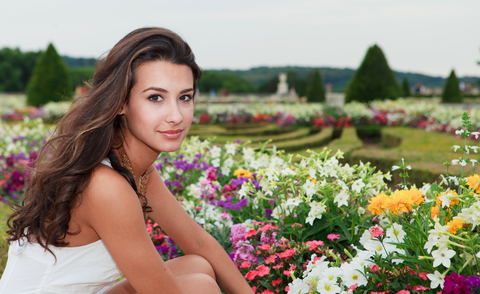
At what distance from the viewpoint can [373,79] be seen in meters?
13.7

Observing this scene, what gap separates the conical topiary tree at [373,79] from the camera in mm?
13594

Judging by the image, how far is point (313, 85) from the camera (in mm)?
21438

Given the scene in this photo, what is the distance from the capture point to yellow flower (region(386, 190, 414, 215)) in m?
1.62

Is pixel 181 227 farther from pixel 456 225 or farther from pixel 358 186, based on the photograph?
pixel 456 225

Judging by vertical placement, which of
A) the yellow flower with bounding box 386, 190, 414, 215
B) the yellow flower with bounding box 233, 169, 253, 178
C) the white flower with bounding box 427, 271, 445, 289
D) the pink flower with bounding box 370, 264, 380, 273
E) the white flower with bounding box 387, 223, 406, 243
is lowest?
the pink flower with bounding box 370, 264, 380, 273

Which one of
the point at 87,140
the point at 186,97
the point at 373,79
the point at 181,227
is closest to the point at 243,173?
the point at 181,227

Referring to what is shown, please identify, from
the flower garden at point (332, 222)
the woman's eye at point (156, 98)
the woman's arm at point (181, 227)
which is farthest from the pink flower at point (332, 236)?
the woman's eye at point (156, 98)

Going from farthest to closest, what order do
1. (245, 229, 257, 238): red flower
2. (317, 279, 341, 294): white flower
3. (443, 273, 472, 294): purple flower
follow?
(245, 229, 257, 238): red flower < (317, 279, 341, 294): white flower < (443, 273, 472, 294): purple flower

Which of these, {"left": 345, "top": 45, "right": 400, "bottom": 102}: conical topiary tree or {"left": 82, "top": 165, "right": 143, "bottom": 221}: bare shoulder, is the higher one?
{"left": 345, "top": 45, "right": 400, "bottom": 102}: conical topiary tree

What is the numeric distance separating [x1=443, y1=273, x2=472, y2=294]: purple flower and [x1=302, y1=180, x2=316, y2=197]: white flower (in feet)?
2.69

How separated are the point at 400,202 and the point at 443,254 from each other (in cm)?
28

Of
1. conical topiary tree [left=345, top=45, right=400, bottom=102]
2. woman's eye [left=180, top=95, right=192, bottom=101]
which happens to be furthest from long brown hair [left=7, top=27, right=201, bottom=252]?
conical topiary tree [left=345, top=45, right=400, bottom=102]

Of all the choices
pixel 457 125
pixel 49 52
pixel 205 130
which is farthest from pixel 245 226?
pixel 49 52

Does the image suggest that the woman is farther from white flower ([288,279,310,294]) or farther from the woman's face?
white flower ([288,279,310,294])
